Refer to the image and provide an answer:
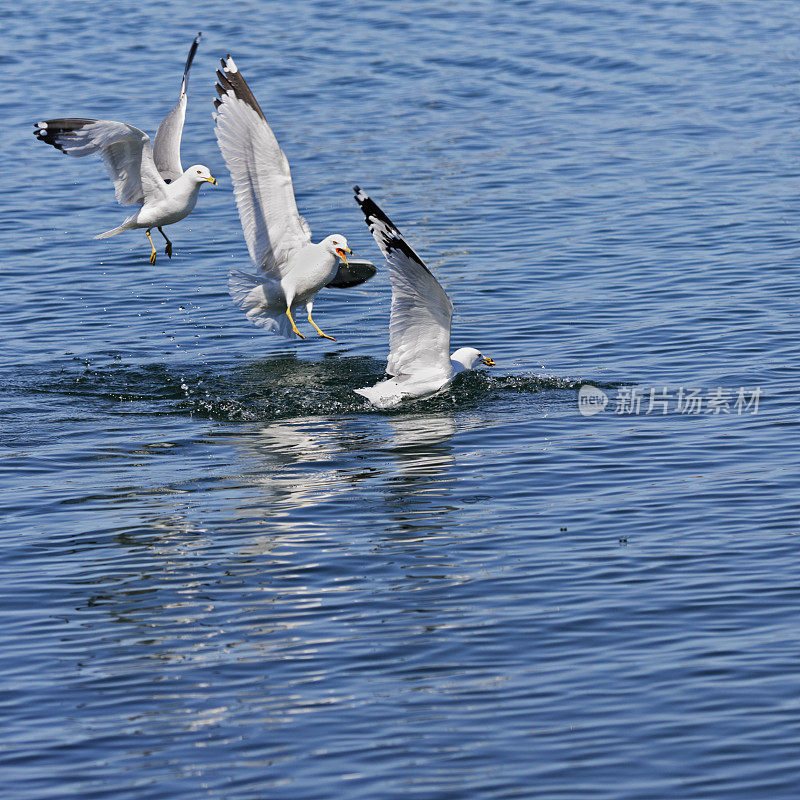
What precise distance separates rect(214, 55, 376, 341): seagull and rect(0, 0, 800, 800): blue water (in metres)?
0.66

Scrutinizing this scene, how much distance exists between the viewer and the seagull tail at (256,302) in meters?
14.1

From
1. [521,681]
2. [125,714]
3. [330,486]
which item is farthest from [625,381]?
[125,714]

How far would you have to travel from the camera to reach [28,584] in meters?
8.71

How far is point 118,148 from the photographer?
13688 mm

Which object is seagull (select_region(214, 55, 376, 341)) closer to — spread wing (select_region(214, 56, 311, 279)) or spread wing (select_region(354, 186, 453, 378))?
spread wing (select_region(214, 56, 311, 279))

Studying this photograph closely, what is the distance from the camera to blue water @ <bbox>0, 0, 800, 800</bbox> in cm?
684

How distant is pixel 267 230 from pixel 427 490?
4.39 m

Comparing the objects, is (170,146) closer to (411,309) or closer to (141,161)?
(141,161)

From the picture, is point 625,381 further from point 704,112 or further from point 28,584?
point 704,112

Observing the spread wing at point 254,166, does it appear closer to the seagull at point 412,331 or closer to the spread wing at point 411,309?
the seagull at point 412,331

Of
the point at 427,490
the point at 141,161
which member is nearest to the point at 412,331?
the point at 427,490

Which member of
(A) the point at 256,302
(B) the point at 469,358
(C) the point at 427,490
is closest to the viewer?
(C) the point at 427,490

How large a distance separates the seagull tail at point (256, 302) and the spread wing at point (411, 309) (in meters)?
2.29

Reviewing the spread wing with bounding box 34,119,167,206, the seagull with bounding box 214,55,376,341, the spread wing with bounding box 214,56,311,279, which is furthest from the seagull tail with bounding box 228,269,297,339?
the spread wing with bounding box 34,119,167,206
